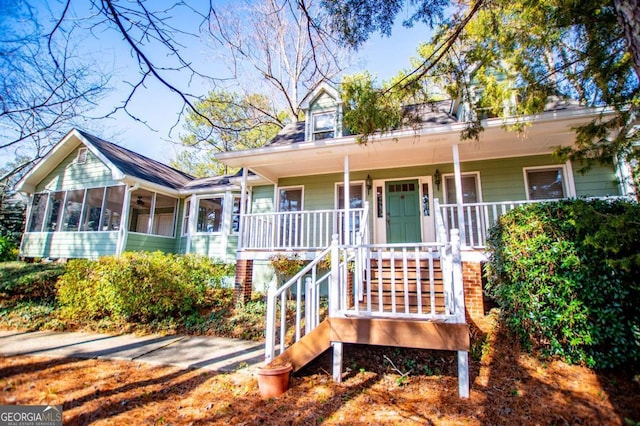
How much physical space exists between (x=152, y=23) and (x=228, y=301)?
6328 millimetres

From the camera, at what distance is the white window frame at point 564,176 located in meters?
7.00

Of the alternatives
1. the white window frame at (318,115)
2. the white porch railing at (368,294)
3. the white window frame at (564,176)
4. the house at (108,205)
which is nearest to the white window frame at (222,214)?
the house at (108,205)

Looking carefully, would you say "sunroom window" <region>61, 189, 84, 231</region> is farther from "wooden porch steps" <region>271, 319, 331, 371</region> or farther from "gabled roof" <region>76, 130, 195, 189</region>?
"wooden porch steps" <region>271, 319, 331, 371</region>

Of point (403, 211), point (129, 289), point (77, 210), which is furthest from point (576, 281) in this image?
point (77, 210)

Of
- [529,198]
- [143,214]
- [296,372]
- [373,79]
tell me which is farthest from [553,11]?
[143,214]

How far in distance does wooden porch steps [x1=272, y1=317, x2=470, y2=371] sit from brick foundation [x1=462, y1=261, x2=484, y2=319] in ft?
7.49

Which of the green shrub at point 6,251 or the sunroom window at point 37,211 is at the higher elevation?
the sunroom window at point 37,211

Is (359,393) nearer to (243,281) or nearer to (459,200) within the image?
(459,200)

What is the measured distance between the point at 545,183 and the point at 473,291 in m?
4.17

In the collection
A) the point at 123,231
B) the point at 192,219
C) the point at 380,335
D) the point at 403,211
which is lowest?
the point at 380,335

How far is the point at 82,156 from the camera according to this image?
37.4 ft

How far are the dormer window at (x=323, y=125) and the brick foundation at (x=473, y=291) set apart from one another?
5.44m

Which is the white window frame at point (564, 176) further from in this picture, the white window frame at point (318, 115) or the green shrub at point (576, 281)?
the white window frame at point (318, 115)

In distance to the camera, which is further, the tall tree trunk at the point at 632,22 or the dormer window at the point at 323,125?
the dormer window at the point at 323,125
